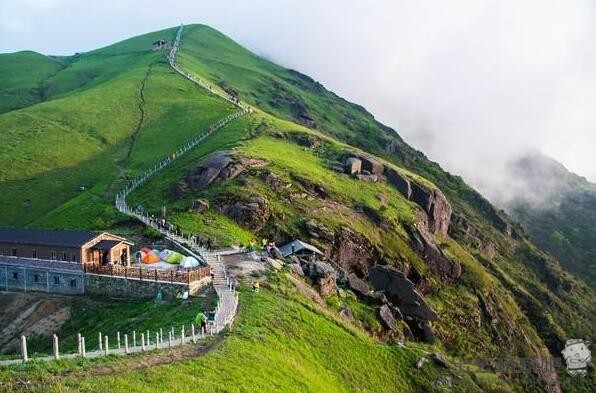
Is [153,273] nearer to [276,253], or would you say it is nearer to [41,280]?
[41,280]

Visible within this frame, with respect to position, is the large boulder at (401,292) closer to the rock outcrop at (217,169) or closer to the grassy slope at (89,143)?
the rock outcrop at (217,169)

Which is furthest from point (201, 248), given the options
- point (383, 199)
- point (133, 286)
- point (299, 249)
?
point (383, 199)

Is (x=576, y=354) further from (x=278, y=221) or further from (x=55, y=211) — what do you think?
(x=55, y=211)

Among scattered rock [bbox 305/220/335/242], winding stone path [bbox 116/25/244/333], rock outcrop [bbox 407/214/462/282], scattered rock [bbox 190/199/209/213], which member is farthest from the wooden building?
rock outcrop [bbox 407/214/462/282]

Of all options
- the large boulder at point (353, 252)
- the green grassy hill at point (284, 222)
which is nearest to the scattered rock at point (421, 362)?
the green grassy hill at point (284, 222)

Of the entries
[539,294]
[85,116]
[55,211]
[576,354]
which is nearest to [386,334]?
[55,211]
